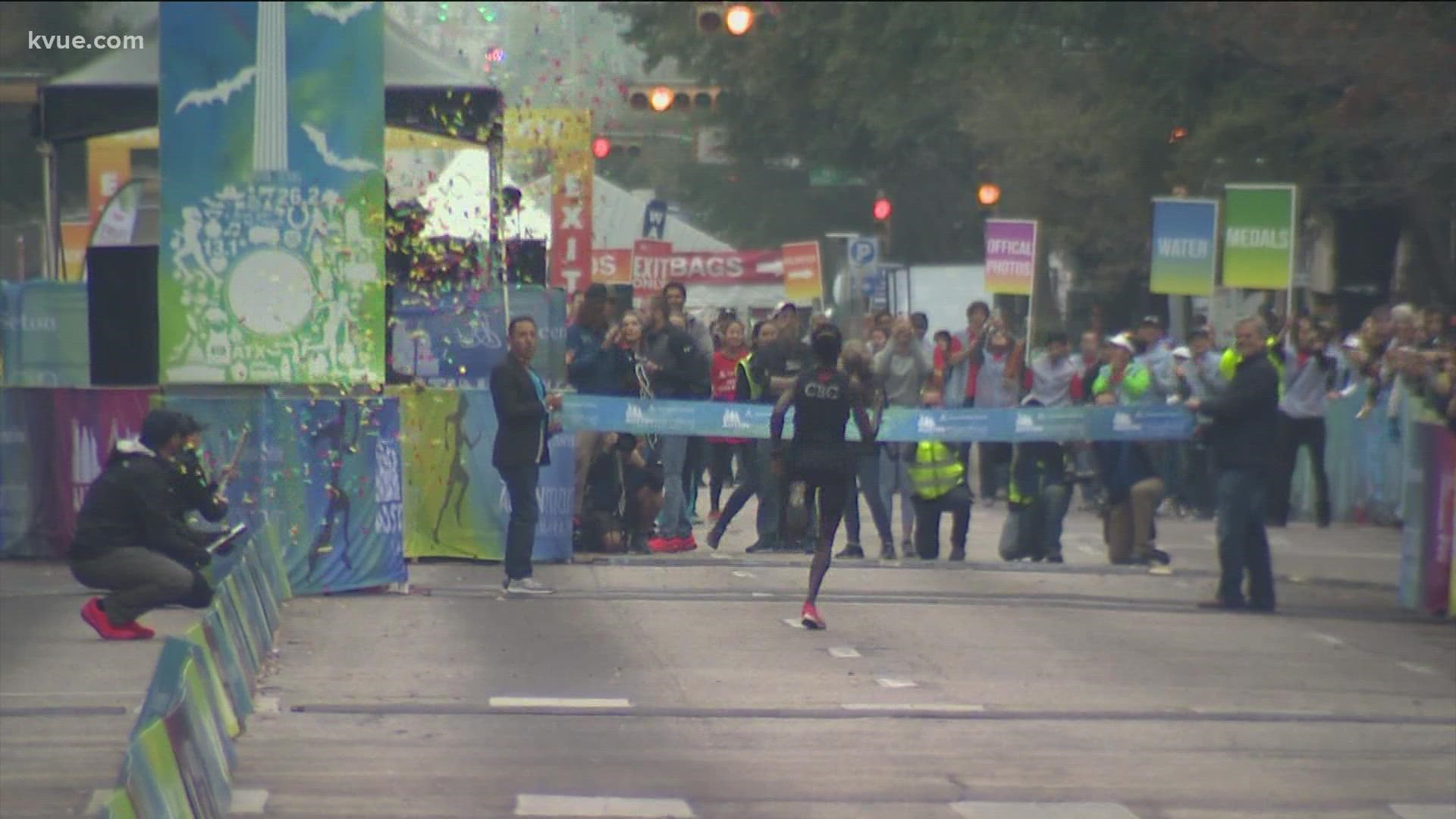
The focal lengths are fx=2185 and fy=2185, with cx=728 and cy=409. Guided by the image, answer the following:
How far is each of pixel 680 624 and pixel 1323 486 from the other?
1059 centimetres

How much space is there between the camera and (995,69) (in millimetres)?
35656

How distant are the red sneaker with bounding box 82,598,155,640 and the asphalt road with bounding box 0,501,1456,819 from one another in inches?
6.8

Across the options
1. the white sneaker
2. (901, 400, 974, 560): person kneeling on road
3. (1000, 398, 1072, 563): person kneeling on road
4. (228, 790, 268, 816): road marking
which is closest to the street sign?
(1000, 398, 1072, 563): person kneeling on road

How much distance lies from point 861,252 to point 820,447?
20.8 metres

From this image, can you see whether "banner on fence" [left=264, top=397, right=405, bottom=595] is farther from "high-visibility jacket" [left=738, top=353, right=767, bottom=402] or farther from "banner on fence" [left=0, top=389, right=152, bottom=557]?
"high-visibility jacket" [left=738, top=353, right=767, bottom=402]

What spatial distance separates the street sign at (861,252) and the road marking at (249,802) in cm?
2584

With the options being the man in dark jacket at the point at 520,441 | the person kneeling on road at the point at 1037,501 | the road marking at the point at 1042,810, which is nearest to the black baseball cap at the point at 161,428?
the man in dark jacket at the point at 520,441

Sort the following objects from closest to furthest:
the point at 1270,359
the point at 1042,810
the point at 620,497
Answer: the point at 1042,810 < the point at 620,497 < the point at 1270,359

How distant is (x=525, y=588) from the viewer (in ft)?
47.6

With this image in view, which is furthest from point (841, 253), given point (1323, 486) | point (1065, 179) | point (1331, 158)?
point (1323, 486)

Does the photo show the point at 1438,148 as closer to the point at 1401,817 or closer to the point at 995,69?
the point at 1401,817

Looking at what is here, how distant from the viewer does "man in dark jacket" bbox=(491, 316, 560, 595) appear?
14250mm

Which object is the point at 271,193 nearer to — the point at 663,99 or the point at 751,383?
the point at 751,383

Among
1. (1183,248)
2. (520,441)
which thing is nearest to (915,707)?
(520,441)
